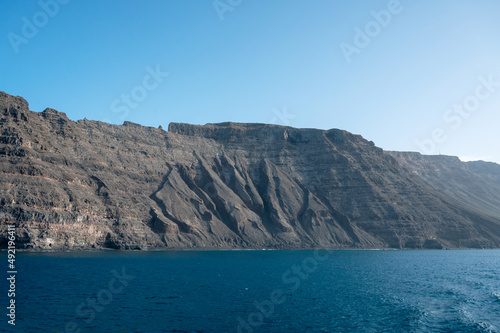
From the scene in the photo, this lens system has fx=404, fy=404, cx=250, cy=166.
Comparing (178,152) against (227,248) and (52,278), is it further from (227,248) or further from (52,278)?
(52,278)

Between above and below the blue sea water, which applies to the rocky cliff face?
above

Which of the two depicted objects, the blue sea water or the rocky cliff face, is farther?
the rocky cliff face

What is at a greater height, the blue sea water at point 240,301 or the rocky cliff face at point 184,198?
the rocky cliff face at point 184,198

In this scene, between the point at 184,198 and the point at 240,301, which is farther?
the point at 184,198

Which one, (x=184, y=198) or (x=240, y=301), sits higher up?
(x=184, y=198)
